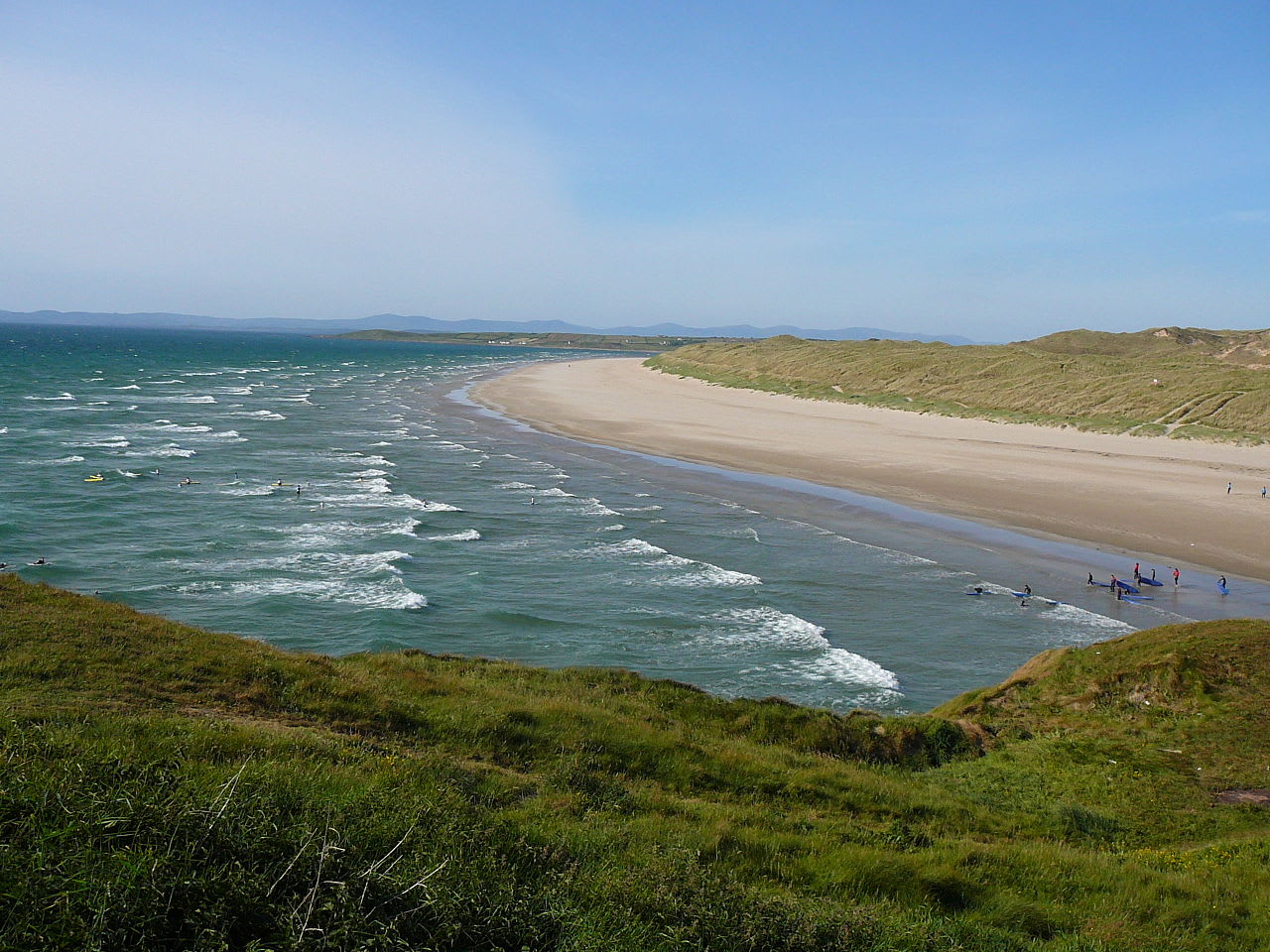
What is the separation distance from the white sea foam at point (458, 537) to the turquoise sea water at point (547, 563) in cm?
14

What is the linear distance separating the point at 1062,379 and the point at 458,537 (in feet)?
198

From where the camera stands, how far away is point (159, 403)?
69.9 m

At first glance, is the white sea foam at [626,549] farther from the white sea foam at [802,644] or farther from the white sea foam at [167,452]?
→ the white sea foam at [167,452]

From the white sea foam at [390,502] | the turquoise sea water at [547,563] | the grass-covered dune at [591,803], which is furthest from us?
the white sea foam at [390,502]

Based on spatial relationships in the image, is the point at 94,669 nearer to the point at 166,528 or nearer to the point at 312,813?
the point at 312,813

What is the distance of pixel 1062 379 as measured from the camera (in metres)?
71.8

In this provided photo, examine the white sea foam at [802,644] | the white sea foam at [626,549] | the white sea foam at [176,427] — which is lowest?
the white sea foam at [802,644]

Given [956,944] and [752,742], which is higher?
[956,944]

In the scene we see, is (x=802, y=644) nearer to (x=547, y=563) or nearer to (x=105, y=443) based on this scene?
(x=547, y=563)

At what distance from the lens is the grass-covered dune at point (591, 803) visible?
464cm

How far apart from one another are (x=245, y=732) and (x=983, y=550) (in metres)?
26.3

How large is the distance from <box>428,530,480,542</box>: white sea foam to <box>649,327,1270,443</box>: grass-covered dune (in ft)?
147

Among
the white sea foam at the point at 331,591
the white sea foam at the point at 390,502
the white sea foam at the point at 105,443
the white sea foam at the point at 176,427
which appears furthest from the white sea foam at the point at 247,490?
the white sea foam at the point at 176,427

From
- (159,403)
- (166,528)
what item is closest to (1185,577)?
(166,528)
